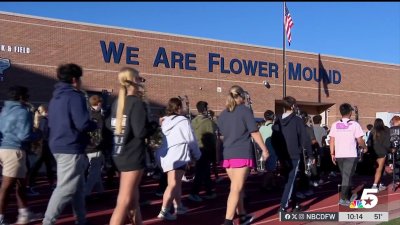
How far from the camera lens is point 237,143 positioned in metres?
7.26

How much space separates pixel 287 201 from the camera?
8.66 meters

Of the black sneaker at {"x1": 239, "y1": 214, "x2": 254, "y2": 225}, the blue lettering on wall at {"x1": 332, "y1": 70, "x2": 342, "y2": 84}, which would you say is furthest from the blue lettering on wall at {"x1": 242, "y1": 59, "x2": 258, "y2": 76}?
the black sneaker at {"x1": 239, "y1": 214, "x2": 254, "y2": 225}

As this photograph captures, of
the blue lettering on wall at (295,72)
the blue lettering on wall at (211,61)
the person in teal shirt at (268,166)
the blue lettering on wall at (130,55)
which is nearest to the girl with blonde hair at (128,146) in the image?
the person in teal shirt at (268,166)

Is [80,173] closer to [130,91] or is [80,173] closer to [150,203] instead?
[130,91]

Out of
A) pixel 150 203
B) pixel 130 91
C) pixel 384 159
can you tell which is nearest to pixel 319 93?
pixel 384 159

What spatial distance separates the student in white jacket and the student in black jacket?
1514 millimetres

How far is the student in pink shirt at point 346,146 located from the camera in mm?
9633

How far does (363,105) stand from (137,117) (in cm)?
3446

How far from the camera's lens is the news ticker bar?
811 cm

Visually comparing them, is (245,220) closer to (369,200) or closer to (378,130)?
(369,200)

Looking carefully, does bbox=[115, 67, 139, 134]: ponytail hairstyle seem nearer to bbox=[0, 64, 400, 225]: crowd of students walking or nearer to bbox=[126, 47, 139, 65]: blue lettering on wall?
bbox=[0, 64, 400, 225]: crowd of students walking

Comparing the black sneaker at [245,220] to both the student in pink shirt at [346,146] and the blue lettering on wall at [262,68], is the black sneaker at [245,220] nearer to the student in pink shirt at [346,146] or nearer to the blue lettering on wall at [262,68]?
the student in pink shirt at [346,146]

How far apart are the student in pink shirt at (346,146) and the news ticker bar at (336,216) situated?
1.35 metres

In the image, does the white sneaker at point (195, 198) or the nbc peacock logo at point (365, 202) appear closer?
the nbc peacock logo at point (365, 202)
